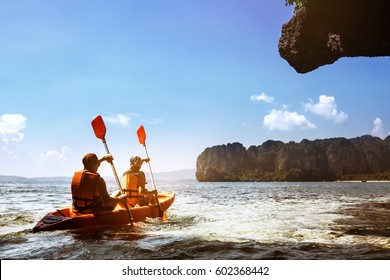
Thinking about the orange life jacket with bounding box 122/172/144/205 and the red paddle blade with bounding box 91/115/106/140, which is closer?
the orange life jacket with bounding box 122/172/144/205

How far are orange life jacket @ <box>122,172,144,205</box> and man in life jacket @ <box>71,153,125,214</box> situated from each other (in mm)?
2108

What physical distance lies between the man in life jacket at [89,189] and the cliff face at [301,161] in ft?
482

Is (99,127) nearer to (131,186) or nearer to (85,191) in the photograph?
(131,186)

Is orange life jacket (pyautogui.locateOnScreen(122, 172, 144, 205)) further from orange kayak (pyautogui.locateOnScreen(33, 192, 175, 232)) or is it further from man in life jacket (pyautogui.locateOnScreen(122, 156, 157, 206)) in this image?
orange kayak (pyautogui.locateOnScreen(33, 192, 175, 232))

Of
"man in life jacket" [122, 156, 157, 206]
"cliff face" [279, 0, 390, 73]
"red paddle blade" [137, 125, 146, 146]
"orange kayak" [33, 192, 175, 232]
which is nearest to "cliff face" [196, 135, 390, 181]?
"cliff face" [279, 0, 390, 73]

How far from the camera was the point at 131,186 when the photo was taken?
9570 millimetres

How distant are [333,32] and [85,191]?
37.6ft

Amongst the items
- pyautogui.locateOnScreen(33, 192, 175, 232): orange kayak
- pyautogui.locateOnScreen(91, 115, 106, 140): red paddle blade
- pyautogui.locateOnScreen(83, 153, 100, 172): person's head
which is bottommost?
pyautogui.locateOnScreen(33, 192, 175, 232): orange kayak

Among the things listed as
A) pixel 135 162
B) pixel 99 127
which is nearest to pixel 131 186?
pixel 135 162

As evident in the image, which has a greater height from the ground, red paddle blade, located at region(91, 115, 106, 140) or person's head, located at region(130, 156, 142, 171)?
red paddle blade, located at region(91, 115, 106, 140)

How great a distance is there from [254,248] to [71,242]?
3.58 meters

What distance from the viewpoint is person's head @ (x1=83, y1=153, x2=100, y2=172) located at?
274 inches
